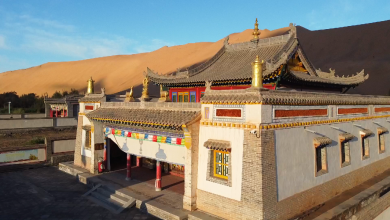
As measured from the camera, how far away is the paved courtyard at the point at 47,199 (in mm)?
11614

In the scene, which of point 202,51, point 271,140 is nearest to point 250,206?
point 271,140

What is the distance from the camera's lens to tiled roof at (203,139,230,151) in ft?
33.2

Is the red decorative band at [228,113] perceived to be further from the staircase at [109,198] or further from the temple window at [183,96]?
the temple window at [183,96]

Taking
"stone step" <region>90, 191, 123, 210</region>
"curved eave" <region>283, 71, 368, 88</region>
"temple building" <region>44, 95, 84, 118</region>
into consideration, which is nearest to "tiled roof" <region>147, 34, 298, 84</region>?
"curved eave" <region>283, 71, 368, 88</region>

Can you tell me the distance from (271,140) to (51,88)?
10321 centimetres

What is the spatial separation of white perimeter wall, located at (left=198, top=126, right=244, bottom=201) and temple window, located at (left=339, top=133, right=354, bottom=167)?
241 inches

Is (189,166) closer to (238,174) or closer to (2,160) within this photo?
(238,174)

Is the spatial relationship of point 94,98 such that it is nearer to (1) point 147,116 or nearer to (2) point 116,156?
(2) point 116,156

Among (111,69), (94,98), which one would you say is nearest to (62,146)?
(94,98)

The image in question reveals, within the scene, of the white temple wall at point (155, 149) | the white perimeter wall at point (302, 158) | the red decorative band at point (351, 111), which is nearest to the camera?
the white perimeter wall at point (302, 158)

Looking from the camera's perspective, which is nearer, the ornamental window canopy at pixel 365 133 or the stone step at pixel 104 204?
the stone step at pixel 104 204

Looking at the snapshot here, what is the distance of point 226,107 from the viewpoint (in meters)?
10.3

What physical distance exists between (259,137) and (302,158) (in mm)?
2785

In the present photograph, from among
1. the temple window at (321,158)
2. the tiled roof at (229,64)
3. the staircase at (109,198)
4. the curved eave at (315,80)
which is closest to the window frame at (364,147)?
the curved eave at (315,80)
